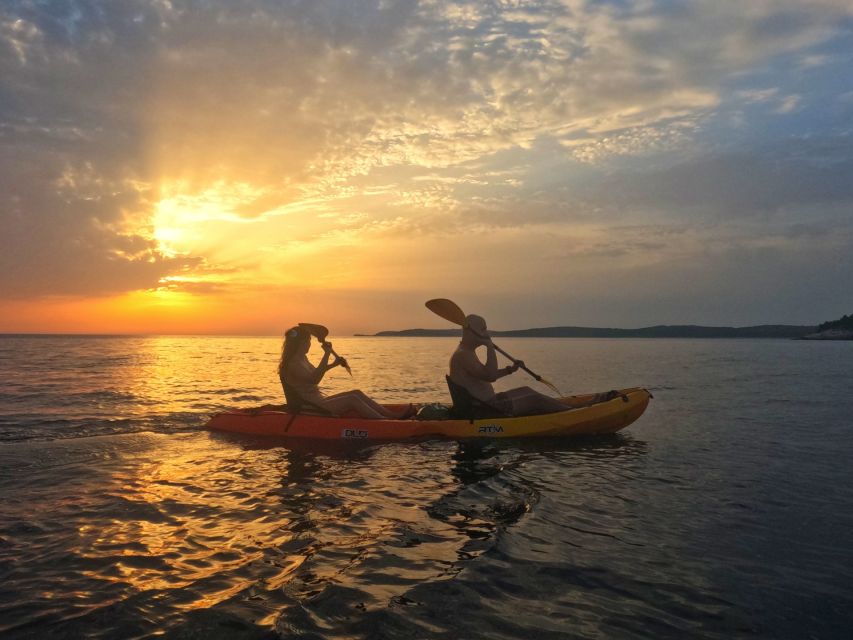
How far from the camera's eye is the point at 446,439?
11.3 meters

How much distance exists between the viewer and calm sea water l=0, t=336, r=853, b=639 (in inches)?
159

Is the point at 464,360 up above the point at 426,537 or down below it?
above

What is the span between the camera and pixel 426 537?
5.73m

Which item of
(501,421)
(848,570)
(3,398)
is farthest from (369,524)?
(3,398)

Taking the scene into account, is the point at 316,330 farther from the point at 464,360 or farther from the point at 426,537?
the point at 426,537

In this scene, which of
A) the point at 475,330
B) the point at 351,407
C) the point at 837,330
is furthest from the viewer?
the point at 837,330

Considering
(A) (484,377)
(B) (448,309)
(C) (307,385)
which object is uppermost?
(B) (448,309)

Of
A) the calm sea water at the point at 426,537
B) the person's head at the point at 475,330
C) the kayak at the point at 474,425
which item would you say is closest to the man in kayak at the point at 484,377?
the person's head at the point at 475,330

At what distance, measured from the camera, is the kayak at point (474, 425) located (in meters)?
11.3

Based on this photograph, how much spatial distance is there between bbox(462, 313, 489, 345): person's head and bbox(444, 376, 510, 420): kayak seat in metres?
1.03

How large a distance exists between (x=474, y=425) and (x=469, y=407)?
429 millimetres

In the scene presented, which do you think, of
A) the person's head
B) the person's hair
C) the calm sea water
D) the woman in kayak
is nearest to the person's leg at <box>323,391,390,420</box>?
the woman in kayak

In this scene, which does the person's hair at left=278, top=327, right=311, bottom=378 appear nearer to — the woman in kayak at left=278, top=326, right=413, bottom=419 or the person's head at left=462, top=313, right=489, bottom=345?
the woman in kayak at left=278, top=326, right=413, bottom=419

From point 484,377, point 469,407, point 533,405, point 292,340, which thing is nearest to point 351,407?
point 292,340
